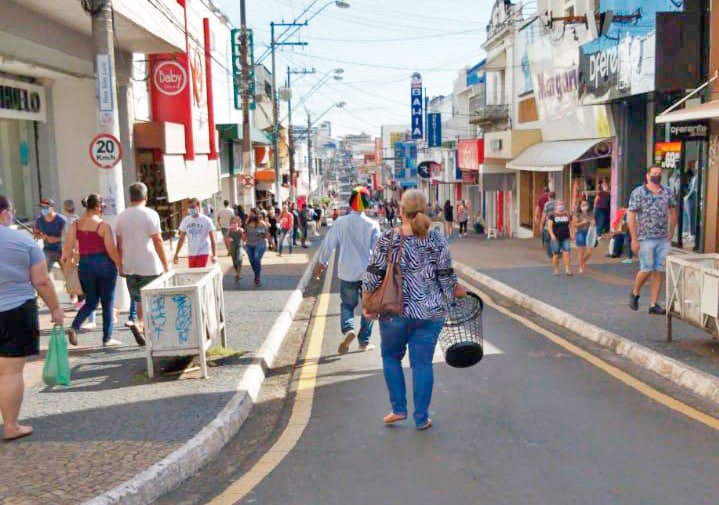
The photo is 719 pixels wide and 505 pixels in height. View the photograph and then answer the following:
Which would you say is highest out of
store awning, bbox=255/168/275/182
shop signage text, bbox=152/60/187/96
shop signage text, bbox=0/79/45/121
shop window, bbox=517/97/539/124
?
shop signage text, bbox=152/60/187/96

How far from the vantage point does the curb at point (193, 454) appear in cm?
460

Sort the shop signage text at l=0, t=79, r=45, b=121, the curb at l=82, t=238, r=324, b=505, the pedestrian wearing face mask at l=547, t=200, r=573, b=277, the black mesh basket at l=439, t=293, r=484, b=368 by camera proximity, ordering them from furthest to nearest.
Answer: the pedestrian wearing face mask at l=547, t=200, r=573, b=277 → the shop signage text at l=0, t=79, r=45, b=121 → the black mesh basket at l=439, t=293, r=484, b=368 → the curb at l=82, t=238, r=324, b=505

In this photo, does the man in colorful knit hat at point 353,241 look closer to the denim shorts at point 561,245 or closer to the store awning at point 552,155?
the denim shorts at point 561,245

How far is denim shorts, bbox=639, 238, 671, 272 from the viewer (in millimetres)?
9672

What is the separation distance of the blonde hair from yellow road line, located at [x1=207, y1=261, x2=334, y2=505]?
180 cm

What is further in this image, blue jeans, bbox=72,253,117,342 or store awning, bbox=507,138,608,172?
store awning, bbox=507,138,608,172

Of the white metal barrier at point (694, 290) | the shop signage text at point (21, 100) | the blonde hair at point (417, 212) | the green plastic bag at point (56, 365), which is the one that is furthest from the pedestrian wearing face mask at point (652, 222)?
the shop signage text at point (21, 100)

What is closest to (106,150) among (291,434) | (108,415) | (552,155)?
(108,415)

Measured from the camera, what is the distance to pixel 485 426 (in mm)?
5902

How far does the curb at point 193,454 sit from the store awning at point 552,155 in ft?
51.7

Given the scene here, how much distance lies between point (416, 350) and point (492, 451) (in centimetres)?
89

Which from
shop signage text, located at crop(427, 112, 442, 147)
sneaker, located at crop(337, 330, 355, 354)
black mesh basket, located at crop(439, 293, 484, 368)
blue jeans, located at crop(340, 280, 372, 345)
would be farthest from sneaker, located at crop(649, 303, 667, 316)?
shop signage text, located at crop(427, 112, 442, 147)

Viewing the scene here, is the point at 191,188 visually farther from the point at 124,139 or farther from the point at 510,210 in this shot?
the point at 510,210

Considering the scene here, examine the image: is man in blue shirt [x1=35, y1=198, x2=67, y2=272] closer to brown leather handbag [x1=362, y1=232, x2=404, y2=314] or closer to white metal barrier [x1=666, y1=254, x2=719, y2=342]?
brown leather handbag [x1=362, y1=232, x2=404, y2=314]
